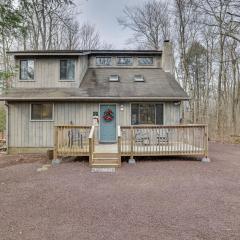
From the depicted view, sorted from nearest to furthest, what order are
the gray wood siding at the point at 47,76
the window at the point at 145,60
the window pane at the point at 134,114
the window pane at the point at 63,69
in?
1. the window pane at the point at 134,114
2. the gray wood siding at the point at 47,76
3. the window pane at the point at 63,69
4. the window at the point at 145,60

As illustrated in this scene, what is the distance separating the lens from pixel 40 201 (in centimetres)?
489

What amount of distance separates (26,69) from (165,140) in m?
Result: 7.61

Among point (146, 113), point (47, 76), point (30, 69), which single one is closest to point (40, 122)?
point (47, 76)

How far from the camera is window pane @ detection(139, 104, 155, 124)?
11562 millimetres

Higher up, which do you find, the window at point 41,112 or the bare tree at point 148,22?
the bare tree at point 148,22

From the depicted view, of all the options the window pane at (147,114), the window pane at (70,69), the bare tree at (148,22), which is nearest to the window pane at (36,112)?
the window pane at (70,69)

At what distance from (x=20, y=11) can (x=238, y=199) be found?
6.06m

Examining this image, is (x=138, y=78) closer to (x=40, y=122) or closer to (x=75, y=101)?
(x=75, y=101)

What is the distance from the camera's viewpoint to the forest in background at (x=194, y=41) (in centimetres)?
1675

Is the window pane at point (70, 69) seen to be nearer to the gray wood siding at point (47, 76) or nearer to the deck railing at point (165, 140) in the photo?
the gray wood siding at point (47, 76)

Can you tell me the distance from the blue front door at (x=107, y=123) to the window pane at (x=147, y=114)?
1.26 meters

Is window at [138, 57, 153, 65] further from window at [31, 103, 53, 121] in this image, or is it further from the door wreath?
window at [31, 103, 53, 121]

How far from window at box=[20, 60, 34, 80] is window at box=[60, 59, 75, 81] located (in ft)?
4.82

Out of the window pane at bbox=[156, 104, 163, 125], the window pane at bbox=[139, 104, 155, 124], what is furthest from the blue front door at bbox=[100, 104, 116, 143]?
the window pane at bbox=[156, 104, 163, 125]
